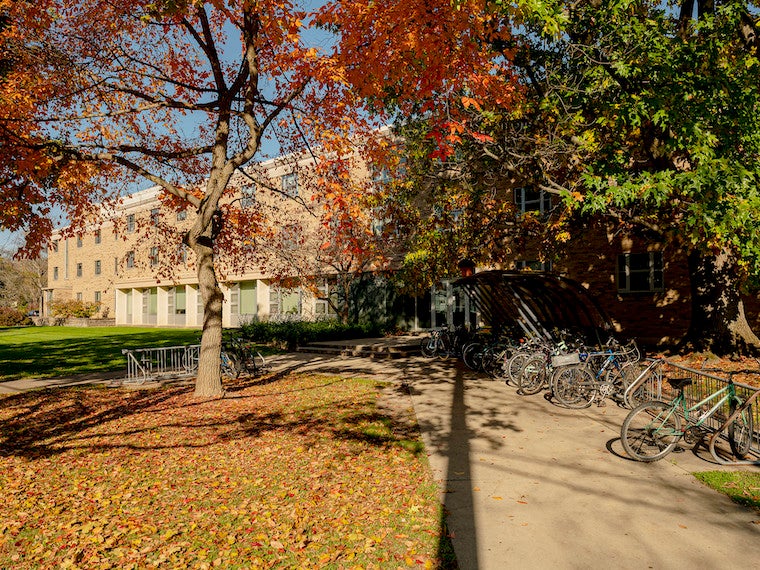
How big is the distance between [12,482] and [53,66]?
823 centimetres

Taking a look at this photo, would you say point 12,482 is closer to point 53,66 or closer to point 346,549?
point 346,549

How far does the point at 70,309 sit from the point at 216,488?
47.1 meters

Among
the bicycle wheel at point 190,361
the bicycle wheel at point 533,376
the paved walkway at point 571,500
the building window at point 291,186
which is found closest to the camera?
the paved walkway at point 571,500

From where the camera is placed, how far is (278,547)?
4191mm

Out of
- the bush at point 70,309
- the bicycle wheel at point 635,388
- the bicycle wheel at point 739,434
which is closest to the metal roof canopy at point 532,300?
the bicycle wheel at point 635,388

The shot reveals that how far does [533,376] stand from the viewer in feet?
35.0

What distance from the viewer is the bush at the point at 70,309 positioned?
44.7 m

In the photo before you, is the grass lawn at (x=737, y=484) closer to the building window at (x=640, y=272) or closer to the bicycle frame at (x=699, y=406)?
the bicycle frame at (x=699, y=406)

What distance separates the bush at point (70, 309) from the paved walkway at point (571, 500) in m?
45.7

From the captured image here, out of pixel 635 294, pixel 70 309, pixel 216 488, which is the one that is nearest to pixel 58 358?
pixel 216 488

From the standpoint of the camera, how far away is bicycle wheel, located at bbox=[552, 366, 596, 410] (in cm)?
927

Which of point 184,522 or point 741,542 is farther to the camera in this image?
point 184,522

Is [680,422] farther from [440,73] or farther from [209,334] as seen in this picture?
[209,334]

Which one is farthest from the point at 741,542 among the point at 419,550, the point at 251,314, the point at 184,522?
the point at 251,314
